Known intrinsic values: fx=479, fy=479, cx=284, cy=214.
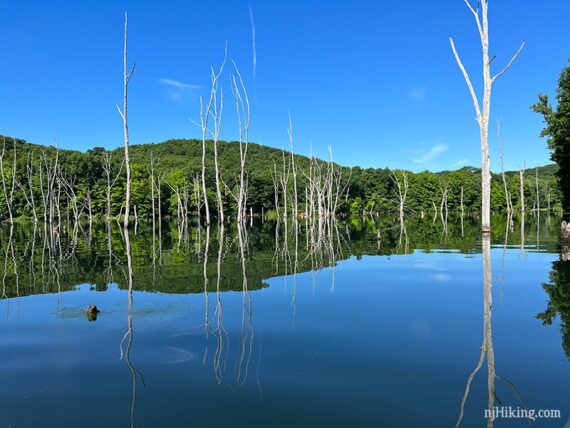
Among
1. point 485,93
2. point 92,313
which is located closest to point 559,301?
point 92,313

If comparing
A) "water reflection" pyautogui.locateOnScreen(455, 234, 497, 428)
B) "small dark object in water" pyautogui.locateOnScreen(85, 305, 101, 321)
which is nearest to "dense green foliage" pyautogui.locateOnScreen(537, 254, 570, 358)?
"water reflection" pyautogui.locateOnScreen(455, 234, 497, 428)

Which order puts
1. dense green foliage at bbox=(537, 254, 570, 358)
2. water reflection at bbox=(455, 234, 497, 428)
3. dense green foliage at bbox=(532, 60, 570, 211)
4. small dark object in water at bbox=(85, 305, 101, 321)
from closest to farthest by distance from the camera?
1. water reflection at bbox=(455, 234, 497, 428)
2. dense green foliage at bbox=(537, 254, 570, 358)
3. small dark object in water at bbox=(85, 305, 101, 321)
4. dense green foliage at bbox=(532, 60, 570, 211)

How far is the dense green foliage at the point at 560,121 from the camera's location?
2923 cm

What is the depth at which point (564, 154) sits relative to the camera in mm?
31406

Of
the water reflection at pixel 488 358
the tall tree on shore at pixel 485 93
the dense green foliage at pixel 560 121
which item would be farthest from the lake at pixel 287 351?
the dense green foliage at pixel 560 121

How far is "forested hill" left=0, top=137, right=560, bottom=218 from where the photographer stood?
6384 centimetres

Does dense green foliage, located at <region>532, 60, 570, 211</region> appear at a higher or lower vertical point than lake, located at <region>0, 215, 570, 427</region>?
higher

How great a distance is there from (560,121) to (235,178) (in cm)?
4525

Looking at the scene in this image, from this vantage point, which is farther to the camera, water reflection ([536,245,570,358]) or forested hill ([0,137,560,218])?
forested hill ([0,137,560,218])

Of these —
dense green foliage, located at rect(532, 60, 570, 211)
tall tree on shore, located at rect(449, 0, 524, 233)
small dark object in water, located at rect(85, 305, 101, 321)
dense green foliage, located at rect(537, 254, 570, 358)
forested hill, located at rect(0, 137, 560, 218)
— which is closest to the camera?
dense green foliage, located at rect(537, 254, 570, 358)

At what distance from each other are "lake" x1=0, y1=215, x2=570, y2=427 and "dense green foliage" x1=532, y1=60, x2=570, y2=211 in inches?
915

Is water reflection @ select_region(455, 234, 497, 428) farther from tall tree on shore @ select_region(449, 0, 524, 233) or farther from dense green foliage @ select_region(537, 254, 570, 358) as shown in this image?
tall tree on shore @ select_region(449, 0, 524, 233)

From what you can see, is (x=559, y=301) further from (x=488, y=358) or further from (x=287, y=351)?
(x=287, y=351)

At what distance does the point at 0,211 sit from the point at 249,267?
5876 cm
